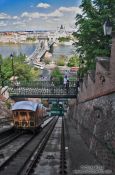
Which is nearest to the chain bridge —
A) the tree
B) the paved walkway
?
the tree

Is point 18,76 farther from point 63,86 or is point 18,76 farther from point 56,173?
point 56,173

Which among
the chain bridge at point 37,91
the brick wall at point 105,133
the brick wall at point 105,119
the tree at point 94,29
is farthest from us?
the chain bridge at point 37,91

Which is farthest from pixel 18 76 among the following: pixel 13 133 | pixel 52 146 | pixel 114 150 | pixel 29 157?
pixel 114 150

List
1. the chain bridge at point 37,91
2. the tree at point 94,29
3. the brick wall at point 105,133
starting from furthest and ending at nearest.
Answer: the chain bridge at point 37,91 → the tree at point 94,29 → the brick wall at point 105,133

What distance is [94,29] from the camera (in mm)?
36000

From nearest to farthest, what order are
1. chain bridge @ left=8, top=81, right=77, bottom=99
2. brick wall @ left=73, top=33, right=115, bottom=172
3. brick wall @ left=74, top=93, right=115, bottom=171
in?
brick wall @ left=74, top=93, right=115, bottom=171
brick wall @ left=73, top=33, right=115, bottom=172
chain bridge @ left=8, top=81, right=77, bottom=99

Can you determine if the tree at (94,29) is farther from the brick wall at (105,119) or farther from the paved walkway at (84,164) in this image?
the paved walkway at (84,164)

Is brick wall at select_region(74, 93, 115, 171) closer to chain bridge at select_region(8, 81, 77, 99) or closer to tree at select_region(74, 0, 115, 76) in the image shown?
tree at select_region(74, 0, 115, 76)

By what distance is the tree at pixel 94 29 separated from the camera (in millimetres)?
35594

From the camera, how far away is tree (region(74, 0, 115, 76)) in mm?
35594

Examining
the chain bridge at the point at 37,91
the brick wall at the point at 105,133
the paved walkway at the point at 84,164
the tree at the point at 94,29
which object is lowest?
the paved walkway at the point at 84,164

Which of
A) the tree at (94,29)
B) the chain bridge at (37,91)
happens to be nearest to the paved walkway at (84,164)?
the tree at (94,29)

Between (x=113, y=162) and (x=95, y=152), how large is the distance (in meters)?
4.91

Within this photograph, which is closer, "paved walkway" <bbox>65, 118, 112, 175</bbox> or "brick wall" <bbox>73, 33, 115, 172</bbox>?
"paved walkway" <bbox>65, 118, 112, 175</bbox>
